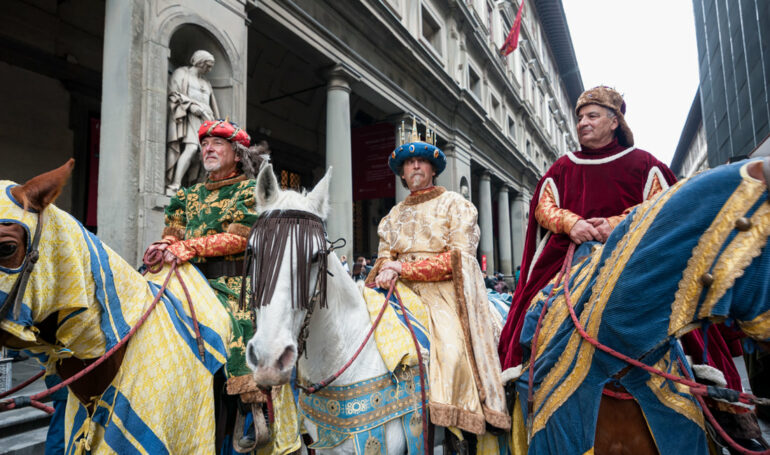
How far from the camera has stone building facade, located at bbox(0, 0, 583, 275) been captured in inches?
205

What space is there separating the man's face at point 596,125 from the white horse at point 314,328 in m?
1.70

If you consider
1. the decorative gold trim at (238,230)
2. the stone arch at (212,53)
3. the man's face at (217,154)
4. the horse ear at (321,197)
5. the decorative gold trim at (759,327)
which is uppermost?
the stone arch at (212,53)

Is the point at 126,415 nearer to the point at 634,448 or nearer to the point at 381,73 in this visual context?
the point at 634,448

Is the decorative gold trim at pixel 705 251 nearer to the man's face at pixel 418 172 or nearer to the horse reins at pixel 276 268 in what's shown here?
the horse reins at pixel 276 268

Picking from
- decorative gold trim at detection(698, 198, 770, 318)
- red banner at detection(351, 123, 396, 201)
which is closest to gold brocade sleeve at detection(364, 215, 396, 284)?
decorative gold trim at detection(698, 198, 770, 318)

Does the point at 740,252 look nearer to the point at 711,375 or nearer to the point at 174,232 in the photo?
the point at 711,375

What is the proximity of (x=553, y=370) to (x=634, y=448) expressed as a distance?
0.42 meters

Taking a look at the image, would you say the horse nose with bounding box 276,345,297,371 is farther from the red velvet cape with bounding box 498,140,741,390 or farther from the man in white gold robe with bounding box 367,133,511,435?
the red velvet cape with bounding box 498,140,741,390

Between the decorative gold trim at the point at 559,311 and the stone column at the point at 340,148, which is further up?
the stone column at the point at 340,148

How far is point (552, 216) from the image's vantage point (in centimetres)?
257

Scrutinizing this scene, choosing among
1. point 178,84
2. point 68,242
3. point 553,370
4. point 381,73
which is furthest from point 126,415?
point 381,73

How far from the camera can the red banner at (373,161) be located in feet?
39.8

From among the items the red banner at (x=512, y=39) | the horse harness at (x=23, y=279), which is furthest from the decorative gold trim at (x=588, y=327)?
the red banner at (x=512, y=39)

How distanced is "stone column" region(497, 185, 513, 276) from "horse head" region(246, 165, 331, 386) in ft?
66.7
